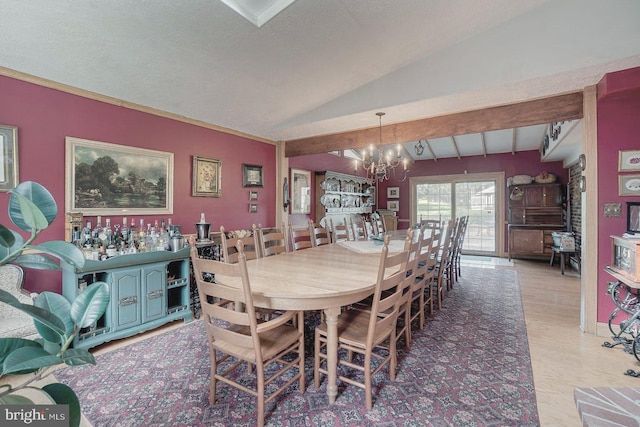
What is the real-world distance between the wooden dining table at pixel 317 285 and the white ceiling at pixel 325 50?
2.01 meters

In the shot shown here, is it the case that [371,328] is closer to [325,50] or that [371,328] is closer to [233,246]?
[233,246]

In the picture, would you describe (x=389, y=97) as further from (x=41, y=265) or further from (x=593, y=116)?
(x=41, y=265)

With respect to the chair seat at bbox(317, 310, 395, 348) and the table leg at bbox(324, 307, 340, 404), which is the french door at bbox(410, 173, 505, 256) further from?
the table leg at bbox(324, 307, 340, 404)

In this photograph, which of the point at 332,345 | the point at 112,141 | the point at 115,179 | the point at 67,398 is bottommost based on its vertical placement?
the point at 332,345

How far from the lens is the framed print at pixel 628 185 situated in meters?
2.83

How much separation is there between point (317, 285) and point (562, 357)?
7.37 ft

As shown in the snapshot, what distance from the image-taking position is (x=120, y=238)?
310cm

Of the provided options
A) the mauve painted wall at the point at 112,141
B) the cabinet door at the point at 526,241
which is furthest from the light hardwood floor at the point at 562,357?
the cabinet door at the point at 526,241

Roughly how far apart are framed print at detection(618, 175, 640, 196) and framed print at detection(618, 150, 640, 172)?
0.08 meters

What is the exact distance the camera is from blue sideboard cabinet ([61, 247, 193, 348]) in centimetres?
263

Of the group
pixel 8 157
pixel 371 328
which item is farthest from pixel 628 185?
pixel 8 157

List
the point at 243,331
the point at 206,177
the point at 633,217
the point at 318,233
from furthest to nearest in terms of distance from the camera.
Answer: the point at 206,177, the point at 318,233, the point at 633,217, the point at 243,331

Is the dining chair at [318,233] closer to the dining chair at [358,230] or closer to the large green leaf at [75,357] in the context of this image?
the dining chair at [358,230]

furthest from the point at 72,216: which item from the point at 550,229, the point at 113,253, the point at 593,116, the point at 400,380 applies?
the point at 550,229
